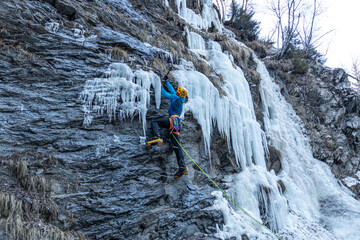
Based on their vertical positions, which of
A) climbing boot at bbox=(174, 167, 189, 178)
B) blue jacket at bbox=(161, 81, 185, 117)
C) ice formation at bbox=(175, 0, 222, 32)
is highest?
ice formation at bbox=(175, 0, 222, 32)

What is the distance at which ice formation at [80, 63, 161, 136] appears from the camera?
4.33 meters

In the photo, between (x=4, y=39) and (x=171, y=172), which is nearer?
(x=4, y=39)

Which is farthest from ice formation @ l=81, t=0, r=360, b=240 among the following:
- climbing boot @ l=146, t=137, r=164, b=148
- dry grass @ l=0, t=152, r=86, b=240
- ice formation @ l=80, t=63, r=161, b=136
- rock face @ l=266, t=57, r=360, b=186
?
dry grass @ l=0, t=152, r=86, b=240

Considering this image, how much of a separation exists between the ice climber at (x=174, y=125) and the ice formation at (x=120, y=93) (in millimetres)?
260

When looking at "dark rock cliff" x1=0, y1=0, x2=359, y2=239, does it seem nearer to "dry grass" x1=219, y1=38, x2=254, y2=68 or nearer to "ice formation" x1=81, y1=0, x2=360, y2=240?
"ice formation" x1=81, y1=0, x2=360, y2=240

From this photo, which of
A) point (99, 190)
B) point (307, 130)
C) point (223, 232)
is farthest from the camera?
point (307, 130)

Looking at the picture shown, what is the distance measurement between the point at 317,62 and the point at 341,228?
33.6ft

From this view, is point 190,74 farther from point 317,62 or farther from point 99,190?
point 317,62

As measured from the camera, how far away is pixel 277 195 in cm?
611

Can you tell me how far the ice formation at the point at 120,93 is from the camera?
4.33m

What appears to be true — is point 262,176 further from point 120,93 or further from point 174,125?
point 120,93

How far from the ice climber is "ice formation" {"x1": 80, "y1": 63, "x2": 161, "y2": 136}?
0.26 m

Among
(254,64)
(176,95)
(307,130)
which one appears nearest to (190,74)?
(176,95)

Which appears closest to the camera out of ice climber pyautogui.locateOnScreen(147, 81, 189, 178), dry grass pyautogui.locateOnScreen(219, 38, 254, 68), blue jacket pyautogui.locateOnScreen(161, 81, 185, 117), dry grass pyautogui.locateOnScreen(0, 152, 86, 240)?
dry grass pyautogui.locateOnScreen(0, 152, 86, 240)
